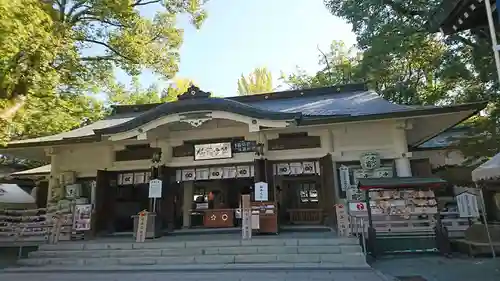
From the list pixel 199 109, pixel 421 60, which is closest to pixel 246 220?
pixel 199 109

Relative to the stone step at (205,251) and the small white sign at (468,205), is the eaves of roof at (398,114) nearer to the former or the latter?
the small white sign at (468,205)

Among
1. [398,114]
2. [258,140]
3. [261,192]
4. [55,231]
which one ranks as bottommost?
[55,231]

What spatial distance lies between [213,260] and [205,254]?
36 cm

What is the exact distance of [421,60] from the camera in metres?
18.4

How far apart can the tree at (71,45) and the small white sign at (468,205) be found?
11308 millimetres

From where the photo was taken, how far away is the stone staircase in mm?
7696

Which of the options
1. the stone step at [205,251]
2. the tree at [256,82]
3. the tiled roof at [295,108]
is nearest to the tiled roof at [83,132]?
the tiled roof at [295,108]

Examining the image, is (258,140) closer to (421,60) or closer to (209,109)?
(209,109)

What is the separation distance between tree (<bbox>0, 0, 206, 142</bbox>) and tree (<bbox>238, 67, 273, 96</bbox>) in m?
14.7

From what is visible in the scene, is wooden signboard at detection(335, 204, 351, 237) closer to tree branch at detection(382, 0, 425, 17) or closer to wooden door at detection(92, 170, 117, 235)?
wooden door at detection(92, 170, 117, 235)

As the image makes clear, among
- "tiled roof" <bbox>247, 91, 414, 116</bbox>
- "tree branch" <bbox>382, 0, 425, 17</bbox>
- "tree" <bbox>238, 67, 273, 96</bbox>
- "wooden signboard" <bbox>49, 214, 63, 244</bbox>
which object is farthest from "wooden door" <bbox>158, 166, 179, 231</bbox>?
"tree" <bbox>238, 67, 273, 96</bbox>

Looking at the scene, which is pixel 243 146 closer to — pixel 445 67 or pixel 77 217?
pixel 77 217

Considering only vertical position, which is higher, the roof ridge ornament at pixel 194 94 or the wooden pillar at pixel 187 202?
the roof ridge ornament at pixel 194 94

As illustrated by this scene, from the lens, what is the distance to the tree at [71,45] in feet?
27.6
